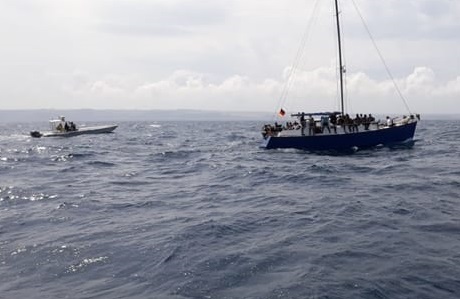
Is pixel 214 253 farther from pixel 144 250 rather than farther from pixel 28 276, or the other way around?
pixel 28 276

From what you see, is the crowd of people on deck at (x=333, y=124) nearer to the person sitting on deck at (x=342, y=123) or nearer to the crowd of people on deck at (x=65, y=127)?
the person sitting on deck at (x=342, y=123)

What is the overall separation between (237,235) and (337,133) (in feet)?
79.1

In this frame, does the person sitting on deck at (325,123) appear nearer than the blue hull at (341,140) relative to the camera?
No

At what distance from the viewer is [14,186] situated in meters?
21.9

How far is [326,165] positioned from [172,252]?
16.8 meters

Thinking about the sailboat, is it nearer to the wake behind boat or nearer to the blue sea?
the blue sea

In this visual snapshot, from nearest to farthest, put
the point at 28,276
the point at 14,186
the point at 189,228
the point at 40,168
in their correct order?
the point at 28,276 < the point at 189,228 < the point at 14,186 < the point at 40,168

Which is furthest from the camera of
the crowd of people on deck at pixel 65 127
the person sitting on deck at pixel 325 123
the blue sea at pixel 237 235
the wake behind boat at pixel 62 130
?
the crowd of people on deck at pixel 65 127

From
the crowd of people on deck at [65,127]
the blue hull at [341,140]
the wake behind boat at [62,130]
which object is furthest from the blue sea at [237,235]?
the crowd of people on deck at [65,127]

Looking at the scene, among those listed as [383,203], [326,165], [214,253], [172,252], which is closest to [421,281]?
[214,253]

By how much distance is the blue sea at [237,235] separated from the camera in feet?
29.6

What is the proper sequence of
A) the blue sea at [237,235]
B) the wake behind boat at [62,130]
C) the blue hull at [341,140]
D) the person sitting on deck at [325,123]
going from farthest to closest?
the wake behind boat at [62,130] < the person sitting on deck at [325,123] < the blue hull at [341,140] < the blue sea at [237,235]

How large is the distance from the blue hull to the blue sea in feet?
32.8

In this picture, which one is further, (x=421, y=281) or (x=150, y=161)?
(x=150, y=161)
